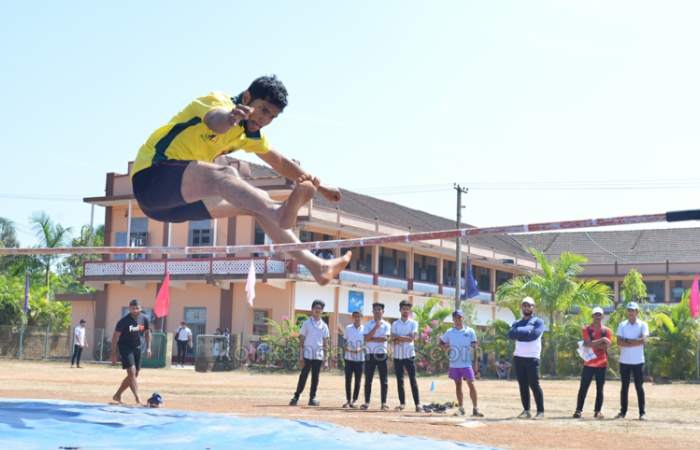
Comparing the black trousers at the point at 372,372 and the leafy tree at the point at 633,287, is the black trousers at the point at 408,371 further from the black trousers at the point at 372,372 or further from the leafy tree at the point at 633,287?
the leafy tree at the point at 633,287

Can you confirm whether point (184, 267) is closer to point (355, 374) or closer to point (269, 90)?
point (355, 374)

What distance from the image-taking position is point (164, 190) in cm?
722

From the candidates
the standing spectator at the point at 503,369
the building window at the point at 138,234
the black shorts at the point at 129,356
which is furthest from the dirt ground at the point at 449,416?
the building window at the point at 138,234

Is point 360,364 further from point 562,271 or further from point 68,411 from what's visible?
point 562,271

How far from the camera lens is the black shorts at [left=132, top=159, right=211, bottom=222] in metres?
7.15

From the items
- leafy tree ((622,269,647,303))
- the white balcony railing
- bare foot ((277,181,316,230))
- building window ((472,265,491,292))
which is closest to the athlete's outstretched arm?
bare foot ((277,181,316,230))

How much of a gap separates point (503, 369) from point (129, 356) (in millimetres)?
A: 16289

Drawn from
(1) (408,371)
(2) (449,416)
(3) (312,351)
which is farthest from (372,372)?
(2) (449,416)

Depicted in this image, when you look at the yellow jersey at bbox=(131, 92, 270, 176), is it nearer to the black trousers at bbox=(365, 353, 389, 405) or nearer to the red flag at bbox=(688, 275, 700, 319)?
the black trousers at bbox=(365, 353, 389, 405)

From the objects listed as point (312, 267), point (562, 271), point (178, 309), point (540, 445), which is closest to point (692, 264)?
point (562, 271)

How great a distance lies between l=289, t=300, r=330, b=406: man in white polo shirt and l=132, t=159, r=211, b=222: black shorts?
6702mm

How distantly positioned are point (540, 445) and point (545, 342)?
61.5 ft

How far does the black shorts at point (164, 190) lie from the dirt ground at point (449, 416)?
4231 millimetres

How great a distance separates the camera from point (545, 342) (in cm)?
2836
